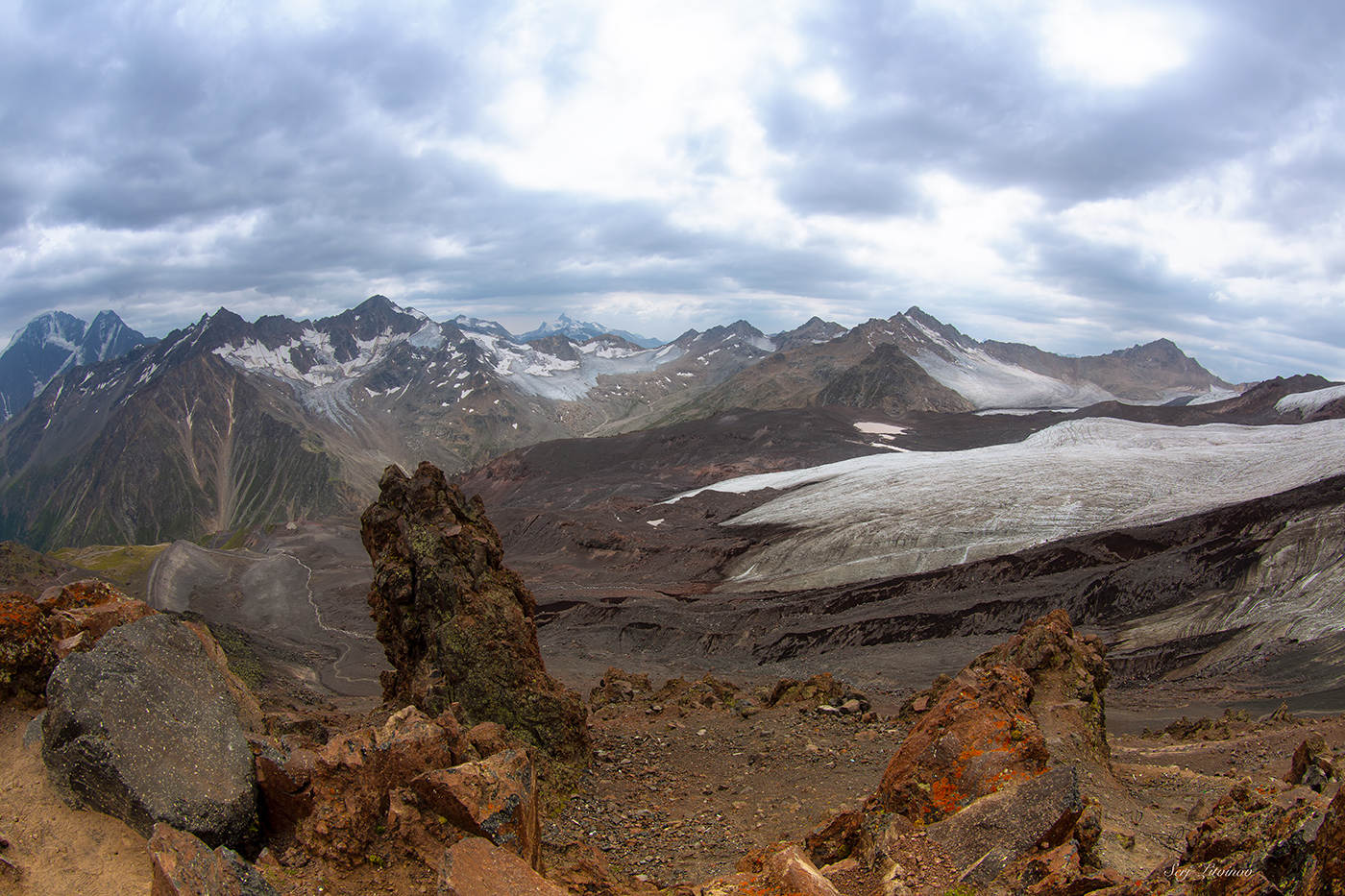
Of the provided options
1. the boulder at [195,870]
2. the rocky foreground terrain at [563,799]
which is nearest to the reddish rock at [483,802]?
the rocky foreground terrain at [563,799]

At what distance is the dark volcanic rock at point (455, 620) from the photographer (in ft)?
44.4

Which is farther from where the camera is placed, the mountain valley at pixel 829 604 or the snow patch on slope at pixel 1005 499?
the snow patch on slope at pixel 1005 499

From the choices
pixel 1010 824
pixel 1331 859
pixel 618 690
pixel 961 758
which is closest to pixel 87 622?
pixel 961 758

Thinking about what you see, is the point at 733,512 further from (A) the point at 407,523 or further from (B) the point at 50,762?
(B) the point at 50,762

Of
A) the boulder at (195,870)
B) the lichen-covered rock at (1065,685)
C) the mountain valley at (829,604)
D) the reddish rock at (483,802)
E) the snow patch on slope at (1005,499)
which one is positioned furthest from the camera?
the snow patch on slope at (1005,499)

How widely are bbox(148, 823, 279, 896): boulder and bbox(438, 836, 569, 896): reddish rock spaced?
129cm

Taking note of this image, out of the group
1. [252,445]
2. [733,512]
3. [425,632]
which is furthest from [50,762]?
[252,445]

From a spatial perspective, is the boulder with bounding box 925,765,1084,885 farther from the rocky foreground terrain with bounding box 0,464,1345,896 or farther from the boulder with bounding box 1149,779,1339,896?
the boulder with bounding box 1149,779,1339,896

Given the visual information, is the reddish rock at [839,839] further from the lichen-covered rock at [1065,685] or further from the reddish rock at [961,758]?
the lichen-covered rock at [1065,685]

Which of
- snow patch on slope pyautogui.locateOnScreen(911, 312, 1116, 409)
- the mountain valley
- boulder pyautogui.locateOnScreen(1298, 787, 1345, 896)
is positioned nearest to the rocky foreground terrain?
boulder pyautogui.locateOnScreen(1298, 787, 1345, 896)

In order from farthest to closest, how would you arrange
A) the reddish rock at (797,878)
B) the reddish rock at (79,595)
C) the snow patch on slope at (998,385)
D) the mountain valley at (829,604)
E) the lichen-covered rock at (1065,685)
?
the snow patch on slope at (998,385), the mountain valley at (829,604), the lichen-covered rock at (1065,685), the reddish rock at (79,595), the reddish rock at (797,878)

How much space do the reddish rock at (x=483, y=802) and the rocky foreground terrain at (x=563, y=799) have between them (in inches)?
0.8

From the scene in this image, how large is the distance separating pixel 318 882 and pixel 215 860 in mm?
946

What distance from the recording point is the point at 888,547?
41406 mm
